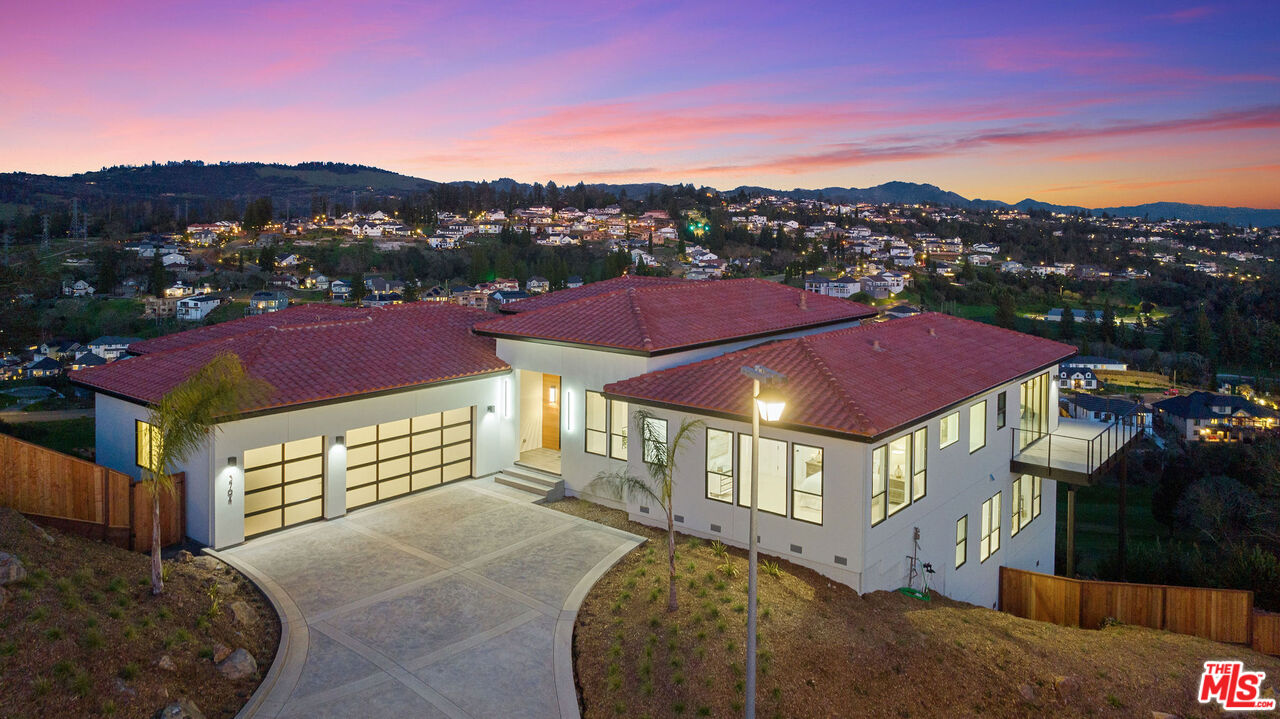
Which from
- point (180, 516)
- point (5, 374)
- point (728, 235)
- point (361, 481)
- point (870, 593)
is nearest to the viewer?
point (870, 593)

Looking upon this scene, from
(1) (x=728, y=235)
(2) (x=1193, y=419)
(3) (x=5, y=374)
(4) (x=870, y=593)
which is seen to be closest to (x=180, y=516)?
(4) (x=870, y=593)

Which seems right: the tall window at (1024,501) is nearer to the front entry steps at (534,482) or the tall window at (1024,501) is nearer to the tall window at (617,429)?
the tall window at (617,429)

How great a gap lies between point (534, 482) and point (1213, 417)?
99350 millimetres

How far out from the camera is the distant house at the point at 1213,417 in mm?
88562

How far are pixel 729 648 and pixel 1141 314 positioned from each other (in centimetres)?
16282

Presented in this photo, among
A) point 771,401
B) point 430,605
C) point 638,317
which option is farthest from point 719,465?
point 771,401

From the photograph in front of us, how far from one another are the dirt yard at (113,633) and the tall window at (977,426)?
14.6 metres

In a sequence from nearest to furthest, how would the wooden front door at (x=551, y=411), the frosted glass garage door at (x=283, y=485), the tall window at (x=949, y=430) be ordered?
1. the frosted glass garage door at (x=283, y=485)
2. the tall window at (x=949, y=430)
3. the wooden front door at (x=551, y=411)

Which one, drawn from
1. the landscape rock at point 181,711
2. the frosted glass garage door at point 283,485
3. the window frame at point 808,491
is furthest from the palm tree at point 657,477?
the landscape rock at point 181,711

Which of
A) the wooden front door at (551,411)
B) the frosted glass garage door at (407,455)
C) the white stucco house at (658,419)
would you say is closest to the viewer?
the white stucco house at (658,419)

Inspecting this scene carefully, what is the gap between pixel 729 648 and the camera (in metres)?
11.0

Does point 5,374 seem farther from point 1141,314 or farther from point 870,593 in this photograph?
point 1141,314

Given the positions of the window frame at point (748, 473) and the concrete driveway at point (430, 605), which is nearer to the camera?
the concrete driveway at point (430, 605)

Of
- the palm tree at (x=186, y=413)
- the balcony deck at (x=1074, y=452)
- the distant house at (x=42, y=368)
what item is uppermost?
the palm tree at (x=186, y=413)
